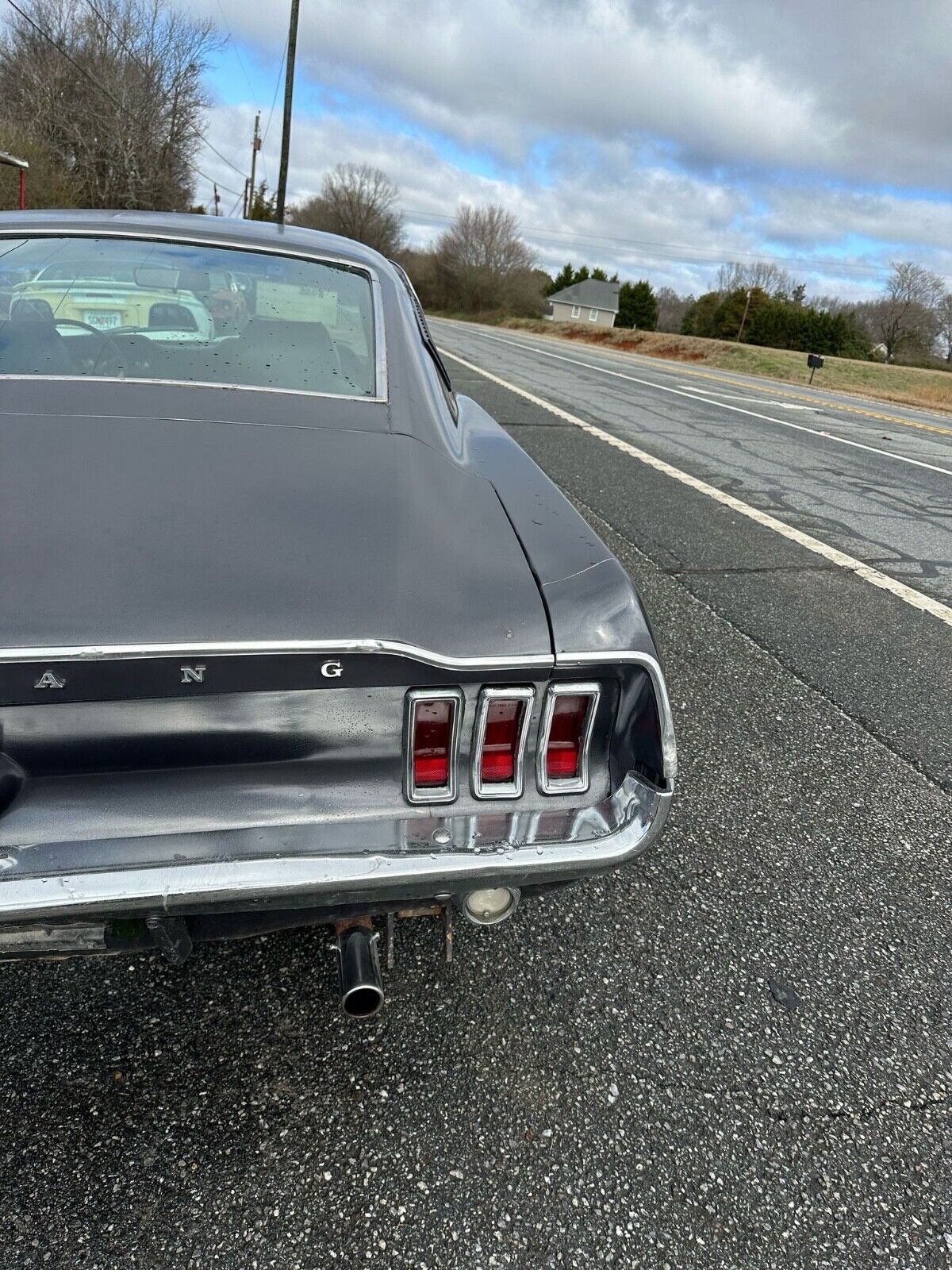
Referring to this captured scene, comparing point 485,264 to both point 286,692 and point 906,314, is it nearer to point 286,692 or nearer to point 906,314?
point 906,314

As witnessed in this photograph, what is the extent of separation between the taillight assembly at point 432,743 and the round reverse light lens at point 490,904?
0.69 feet

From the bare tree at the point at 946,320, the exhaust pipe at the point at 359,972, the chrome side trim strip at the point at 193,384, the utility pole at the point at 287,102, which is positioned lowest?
the exhaust pipe at the point at 359,972

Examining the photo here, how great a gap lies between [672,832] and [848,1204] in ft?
3.43

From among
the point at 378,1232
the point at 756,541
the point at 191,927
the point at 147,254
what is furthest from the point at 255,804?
the point at 756,541

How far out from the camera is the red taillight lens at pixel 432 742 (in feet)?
4.69

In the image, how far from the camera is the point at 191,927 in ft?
4.59

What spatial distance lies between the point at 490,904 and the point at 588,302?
279 feet

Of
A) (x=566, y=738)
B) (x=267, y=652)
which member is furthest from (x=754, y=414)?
(x=267, y=652)

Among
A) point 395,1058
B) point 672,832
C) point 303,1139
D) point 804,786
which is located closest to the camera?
point 303,1139

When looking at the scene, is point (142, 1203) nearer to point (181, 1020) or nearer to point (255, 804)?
point (181, 1020)

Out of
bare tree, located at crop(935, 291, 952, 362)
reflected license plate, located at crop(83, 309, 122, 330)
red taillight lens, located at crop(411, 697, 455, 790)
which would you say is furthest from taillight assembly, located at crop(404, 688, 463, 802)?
bare tree, located at crop(935, 291, 952, 362)

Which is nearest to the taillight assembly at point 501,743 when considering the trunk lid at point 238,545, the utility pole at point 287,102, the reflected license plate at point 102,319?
the trunk lid at point 238,545

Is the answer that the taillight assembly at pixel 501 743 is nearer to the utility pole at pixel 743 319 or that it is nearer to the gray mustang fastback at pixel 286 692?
the gray mustang fastback at pixel 286 692

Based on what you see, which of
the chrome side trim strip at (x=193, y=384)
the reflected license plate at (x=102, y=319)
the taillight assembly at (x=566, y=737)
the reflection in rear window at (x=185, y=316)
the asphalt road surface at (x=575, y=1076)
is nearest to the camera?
the asphalt road surface at (x=575, y=1076)
